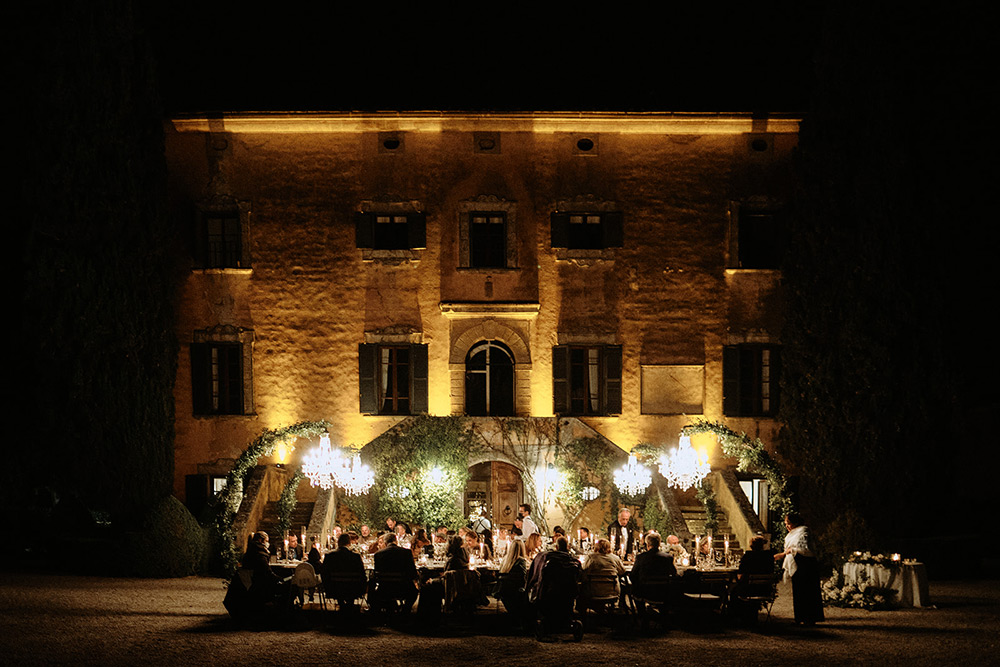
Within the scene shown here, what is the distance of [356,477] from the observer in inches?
758

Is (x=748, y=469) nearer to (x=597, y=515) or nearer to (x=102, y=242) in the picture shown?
(x=597, y=515)

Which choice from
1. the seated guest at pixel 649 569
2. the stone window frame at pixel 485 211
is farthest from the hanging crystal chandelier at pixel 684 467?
the stone window frame at pixel 485 211

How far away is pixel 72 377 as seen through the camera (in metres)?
19.5

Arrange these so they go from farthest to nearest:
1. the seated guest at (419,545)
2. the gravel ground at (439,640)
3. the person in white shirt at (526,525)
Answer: the person in white shirt at (526,525) < the seated guest at (419,545) < the gravel ground at (439,640)

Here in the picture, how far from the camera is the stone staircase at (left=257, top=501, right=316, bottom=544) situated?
19.8 metres

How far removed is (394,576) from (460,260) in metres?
9.36

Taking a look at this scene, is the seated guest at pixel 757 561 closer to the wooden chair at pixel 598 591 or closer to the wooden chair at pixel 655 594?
the wooden chair at pixel 655 594

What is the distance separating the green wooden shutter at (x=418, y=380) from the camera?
2175 cm

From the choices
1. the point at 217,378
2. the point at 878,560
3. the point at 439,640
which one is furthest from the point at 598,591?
the point at 217,378

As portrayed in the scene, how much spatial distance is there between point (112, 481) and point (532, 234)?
393 inches

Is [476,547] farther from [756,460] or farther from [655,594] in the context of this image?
[756,460]

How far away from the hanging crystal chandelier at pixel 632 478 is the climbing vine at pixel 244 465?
639 centimetres

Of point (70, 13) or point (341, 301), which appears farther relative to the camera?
point (341, 301)

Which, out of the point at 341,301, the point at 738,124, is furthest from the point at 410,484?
the point at 738,124
